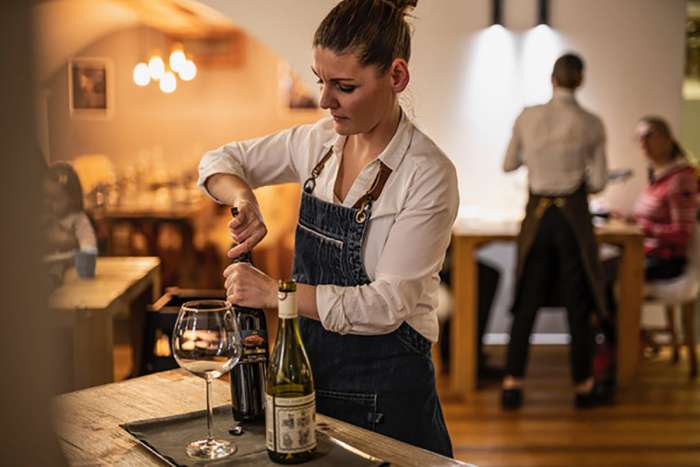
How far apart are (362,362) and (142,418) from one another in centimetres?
40

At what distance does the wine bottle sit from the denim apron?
1.09 feet

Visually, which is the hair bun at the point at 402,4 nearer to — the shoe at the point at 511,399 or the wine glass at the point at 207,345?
the wine glass at the point at 207,345

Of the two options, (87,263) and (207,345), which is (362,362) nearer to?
(207,345)

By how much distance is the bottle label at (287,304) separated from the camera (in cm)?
113

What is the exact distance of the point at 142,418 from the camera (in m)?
1.34

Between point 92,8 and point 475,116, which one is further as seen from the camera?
point 92,8

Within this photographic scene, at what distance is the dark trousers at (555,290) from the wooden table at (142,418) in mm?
2598

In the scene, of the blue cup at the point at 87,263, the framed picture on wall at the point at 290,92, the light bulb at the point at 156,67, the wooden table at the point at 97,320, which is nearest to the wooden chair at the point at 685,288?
the wooden table at the point at 97,320

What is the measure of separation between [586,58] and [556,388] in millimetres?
1888

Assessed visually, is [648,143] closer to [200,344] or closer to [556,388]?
[556,388]

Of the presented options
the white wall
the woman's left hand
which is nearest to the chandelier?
the white wall

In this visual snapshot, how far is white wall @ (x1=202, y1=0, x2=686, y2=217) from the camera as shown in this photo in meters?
4.68

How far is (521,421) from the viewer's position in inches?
150

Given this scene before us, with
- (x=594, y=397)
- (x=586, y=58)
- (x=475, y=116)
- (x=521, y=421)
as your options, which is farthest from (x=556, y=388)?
(x=586, y=58)
